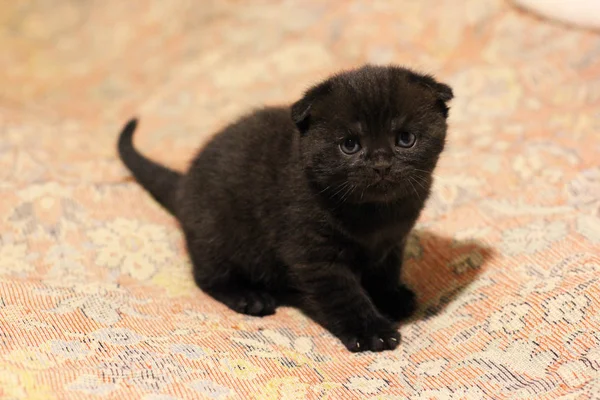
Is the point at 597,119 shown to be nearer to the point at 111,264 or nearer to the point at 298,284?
the point at 298,284

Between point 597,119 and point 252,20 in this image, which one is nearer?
point 597,119

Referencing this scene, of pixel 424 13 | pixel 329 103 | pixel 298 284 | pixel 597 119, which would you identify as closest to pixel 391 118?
pixel 329 103

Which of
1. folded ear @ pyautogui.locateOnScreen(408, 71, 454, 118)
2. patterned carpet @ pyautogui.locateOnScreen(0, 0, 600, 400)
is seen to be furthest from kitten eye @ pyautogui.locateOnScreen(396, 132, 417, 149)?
patterned carpet @ pyautogui.locateOnScreen(0, 0, 600, 400)

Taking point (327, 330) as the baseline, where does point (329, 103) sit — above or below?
above

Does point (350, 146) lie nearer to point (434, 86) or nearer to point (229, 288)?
point (434, 86)

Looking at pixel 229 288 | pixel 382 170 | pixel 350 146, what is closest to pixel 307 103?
pixel 350 146

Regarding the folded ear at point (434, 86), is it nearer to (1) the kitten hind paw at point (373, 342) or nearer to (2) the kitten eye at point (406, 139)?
(2) the kitten eye at point (406, 139)

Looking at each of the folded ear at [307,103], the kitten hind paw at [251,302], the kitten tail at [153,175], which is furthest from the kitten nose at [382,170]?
the kitten tail at [153,175]
